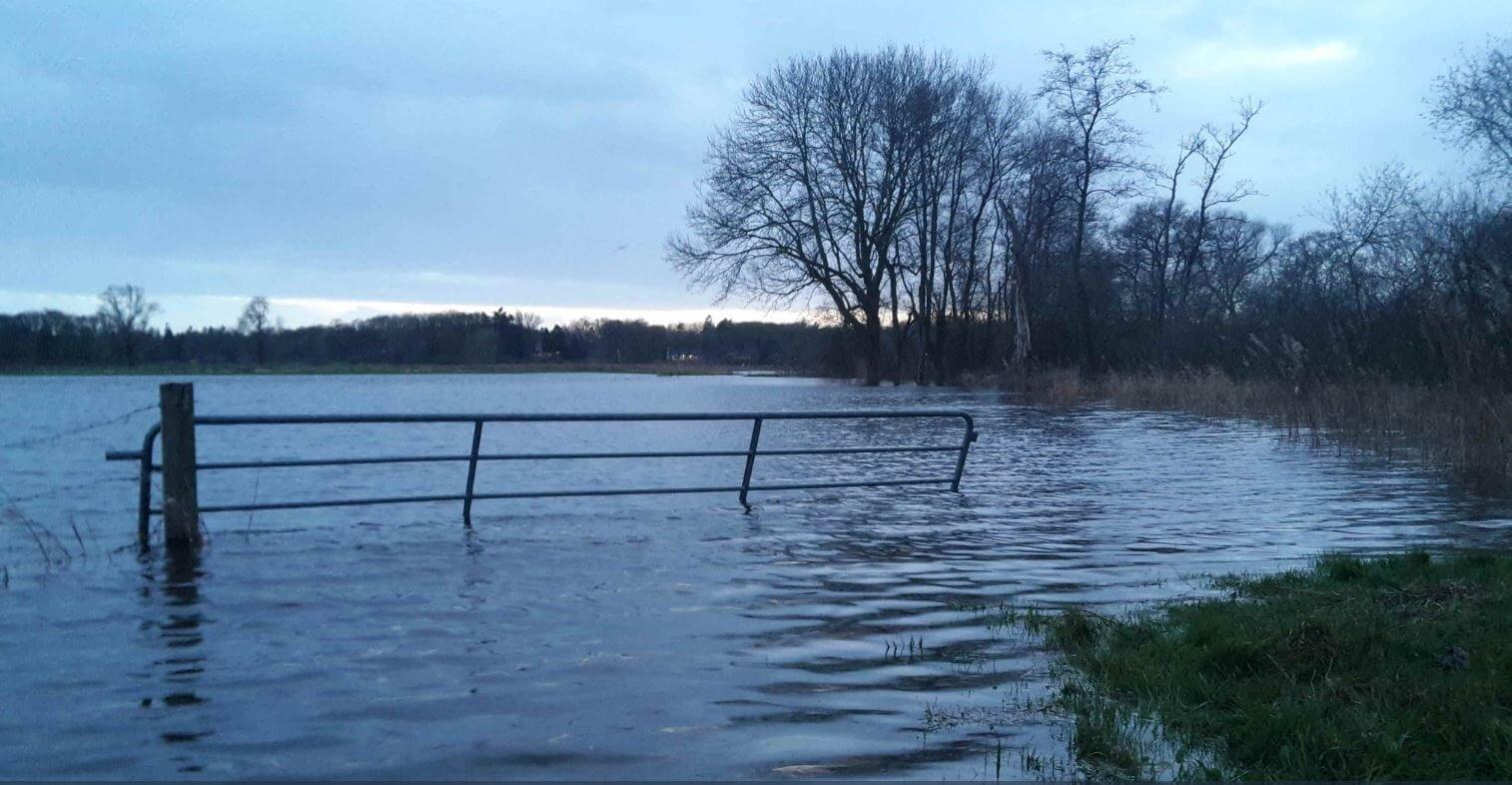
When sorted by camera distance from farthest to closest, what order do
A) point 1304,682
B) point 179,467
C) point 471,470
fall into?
1. point 471,470
2. point 179,467
3. point 1304,682

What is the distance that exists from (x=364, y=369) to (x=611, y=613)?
2288 inches

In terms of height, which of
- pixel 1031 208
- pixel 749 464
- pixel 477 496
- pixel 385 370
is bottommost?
pixel 477 496

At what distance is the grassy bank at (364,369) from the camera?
1687 inches

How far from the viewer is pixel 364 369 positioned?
202ft

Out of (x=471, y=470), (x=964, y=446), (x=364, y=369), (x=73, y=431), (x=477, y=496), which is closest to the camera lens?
(x=471, y=470)

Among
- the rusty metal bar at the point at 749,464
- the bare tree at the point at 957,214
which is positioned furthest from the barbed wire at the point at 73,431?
the bare tree at the point at 957,214

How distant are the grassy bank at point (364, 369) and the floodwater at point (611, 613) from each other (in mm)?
29276

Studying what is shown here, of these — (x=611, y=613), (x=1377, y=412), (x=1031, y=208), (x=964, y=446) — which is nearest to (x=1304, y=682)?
(x=611, y=613)

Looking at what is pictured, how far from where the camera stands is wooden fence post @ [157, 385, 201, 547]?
8891 millimetres

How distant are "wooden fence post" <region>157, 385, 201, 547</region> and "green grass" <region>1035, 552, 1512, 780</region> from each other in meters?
6.53

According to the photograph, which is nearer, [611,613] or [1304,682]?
[1304,682]

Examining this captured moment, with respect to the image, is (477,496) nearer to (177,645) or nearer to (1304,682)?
(177,645)

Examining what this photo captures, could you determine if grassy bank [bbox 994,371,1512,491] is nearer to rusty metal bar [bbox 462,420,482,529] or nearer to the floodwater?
the floodwater

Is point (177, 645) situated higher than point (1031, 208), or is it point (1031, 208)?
point (1031, 208)
